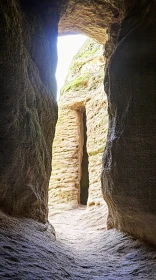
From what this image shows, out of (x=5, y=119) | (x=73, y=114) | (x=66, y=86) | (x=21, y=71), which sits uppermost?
(x=66, y=86)

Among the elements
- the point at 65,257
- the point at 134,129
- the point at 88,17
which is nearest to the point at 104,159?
the point at 134,129

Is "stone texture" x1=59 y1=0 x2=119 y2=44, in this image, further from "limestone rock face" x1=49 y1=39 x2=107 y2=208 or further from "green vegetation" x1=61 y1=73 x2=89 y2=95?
"green vegetation" x1=61 y1=73 x2=89 y2=95

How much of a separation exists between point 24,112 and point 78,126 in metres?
5.42

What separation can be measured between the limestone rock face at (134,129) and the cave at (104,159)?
0.01 m

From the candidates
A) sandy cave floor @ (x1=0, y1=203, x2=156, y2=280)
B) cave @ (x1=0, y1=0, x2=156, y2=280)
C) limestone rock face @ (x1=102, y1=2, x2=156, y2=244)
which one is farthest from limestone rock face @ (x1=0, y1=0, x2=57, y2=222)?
limestone rock face @ (x1=102, y1=2, x2=156, y2=244)

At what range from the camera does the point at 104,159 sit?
3.51 m

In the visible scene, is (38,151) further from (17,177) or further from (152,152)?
(152,152)

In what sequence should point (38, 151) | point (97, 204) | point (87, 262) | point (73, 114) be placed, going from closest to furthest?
point (87, 262) < point (38, 151) < point (97, 204) < point (73, 114)

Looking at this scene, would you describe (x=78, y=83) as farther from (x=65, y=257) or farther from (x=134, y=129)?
(x=65, y=257)

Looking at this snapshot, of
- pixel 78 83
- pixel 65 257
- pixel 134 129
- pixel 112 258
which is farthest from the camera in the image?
pixel 78 83

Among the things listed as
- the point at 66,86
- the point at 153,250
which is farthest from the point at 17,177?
the point at 66,86

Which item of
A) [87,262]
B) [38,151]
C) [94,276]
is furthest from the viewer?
[38,151]

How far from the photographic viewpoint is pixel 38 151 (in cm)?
328

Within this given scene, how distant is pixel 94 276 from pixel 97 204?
400 cm
